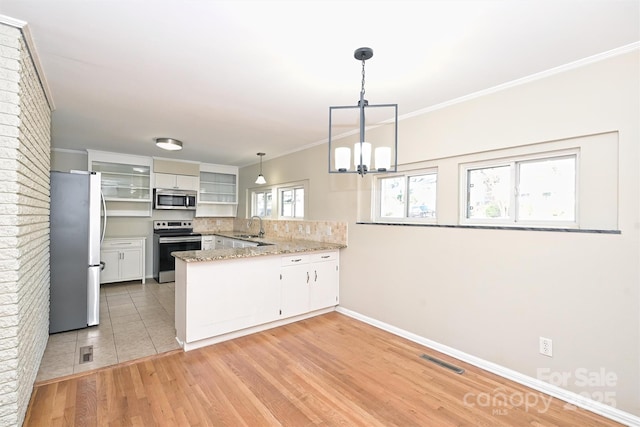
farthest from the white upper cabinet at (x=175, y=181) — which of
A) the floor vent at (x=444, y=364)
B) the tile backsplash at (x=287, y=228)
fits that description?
the floor vent at (x=444, y=364)

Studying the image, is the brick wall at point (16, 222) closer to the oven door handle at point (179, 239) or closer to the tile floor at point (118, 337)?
the tile floor at point (118, 337)

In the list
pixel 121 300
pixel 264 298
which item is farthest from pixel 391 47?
pixel 121 300

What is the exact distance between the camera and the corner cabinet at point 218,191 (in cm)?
634

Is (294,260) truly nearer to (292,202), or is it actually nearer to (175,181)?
(292,202)

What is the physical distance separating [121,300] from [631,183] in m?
5.66

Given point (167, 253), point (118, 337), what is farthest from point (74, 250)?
point (167, 253)

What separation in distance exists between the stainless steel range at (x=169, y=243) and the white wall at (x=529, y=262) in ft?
12.5

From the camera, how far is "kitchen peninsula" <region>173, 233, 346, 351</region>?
2836 mm

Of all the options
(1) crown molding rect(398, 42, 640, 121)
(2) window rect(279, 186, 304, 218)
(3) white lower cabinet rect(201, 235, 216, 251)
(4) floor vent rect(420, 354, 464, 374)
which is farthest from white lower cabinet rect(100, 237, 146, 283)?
(1) crown molding rect(398, 42, 640, 121)

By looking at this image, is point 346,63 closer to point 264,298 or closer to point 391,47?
point 391,47

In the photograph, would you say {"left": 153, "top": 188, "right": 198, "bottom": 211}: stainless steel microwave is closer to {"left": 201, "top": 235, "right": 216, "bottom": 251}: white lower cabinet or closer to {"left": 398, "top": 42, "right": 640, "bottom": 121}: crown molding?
{"left": 201, "top": 235, "right": 216, "bottom": 251}: white lower cabinet

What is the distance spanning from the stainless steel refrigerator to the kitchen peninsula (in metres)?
1.11

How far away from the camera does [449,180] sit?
113 inches

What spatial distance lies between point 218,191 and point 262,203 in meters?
1.15
